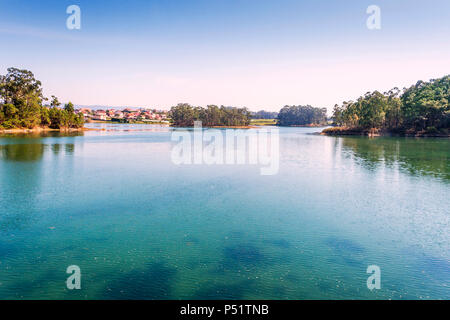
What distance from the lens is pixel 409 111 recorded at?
8156cm

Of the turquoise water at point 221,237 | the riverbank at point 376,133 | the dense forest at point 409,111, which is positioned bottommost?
the turquoise water at point 221,237

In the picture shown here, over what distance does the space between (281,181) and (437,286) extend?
1464 cm

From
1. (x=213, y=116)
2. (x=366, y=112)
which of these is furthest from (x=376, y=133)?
(x=213, y=116)

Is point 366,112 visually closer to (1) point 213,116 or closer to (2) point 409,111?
(2) point 409,111

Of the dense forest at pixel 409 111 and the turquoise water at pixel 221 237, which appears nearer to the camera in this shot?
the turquoise water at pixel 221 237

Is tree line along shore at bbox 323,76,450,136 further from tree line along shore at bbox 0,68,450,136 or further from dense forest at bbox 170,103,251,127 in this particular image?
dense forest at bbox 170,103,251,127

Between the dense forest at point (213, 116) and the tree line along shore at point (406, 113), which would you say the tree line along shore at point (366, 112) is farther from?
the dense forest at point (213, 116)

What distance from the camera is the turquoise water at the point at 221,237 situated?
816 centimetres

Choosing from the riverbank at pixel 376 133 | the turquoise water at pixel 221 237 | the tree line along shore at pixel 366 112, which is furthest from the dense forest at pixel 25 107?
the riverbank at pixel 376 133

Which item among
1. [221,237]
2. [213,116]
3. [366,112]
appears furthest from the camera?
[213,116]

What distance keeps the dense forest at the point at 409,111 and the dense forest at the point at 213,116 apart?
81.2m

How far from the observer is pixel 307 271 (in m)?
9.02

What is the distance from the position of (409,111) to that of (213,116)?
362 ft
